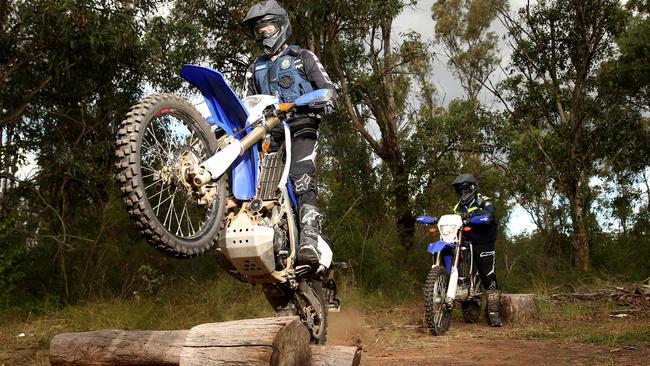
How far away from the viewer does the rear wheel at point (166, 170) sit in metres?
3.67

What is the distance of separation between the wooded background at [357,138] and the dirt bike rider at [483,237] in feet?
9.07

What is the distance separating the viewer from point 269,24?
5.38 m

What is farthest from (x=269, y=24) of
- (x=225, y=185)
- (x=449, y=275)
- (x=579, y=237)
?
(x=579, y=237)

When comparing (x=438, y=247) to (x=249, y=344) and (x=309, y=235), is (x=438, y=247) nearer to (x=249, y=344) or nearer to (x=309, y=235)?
(x=309, y=235)

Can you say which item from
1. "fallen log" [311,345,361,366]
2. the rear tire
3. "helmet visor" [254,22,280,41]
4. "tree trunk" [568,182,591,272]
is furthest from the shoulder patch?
"tree trunk" [568,182,591,272]

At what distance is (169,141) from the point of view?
3.92 m

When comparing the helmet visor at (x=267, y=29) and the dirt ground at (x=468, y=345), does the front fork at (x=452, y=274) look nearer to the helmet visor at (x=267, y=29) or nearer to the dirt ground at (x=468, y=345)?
the dirt ground at (x=468, y=345)

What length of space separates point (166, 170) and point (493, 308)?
642 cm

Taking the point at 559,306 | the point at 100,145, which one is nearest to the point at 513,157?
the point at 559,306

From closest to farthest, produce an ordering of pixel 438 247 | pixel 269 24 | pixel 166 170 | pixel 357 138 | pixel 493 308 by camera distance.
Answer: pixel 166 170 → pixel 269 24 → pixel 438 247 → pixel 493 308 → pixel 357 138

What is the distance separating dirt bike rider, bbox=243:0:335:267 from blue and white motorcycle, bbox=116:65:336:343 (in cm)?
10

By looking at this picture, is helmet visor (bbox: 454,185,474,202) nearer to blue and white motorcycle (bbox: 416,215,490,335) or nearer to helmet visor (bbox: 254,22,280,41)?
blue and white motorcycle (bbox: 416,215,490,335)

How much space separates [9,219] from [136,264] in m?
2.18

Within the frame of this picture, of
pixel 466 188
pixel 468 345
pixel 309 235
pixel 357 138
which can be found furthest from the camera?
pixel 357 138
